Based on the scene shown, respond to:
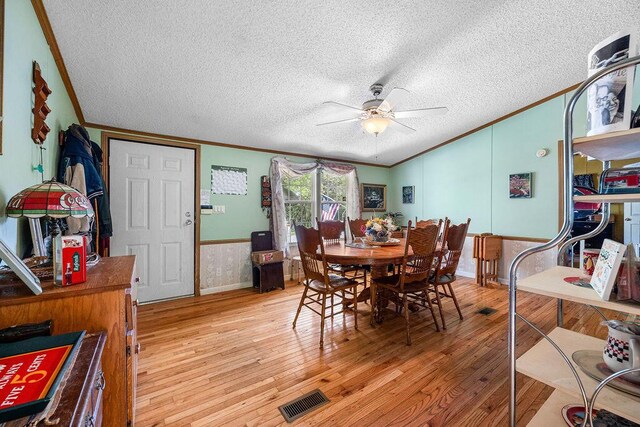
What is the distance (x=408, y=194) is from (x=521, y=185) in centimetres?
201

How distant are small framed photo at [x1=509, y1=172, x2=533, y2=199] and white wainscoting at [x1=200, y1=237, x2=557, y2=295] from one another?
2.31ft

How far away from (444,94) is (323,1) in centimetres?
204

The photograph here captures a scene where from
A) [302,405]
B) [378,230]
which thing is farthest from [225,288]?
[302,405]

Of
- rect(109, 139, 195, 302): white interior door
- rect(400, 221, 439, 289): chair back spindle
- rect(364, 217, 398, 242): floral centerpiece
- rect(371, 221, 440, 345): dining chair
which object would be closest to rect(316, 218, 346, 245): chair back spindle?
rect(364, 217, 398, 242): floral centerpiece

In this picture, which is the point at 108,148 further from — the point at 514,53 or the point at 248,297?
the point at 514,53

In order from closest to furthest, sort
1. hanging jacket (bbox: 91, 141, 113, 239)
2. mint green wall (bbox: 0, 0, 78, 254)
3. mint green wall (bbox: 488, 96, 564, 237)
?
1. mint green wall (bbox: 0, 0, 78, 254)
2. hanging jacket (bbox: 91, 141, 113, 239)
3. mint green wall (bbox: 488, 96, 564, 237)

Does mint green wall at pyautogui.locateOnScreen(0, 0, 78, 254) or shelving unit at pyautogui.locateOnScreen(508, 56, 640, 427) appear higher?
mint green wall at pyautogui.locateOnScreen(0, 0, 78, 254)

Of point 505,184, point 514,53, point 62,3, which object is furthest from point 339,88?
point 505,184

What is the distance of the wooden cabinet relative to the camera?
941 millimetres

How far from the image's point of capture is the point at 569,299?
874 millimetres

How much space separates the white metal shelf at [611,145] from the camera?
0.82 meters

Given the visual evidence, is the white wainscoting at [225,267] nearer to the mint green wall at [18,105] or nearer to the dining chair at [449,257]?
the mint green wall at [18,105]

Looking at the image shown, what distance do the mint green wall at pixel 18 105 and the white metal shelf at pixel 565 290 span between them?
6.94ft

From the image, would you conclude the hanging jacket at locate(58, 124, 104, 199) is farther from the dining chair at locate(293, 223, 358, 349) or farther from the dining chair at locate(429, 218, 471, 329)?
the dining chair at locate(429, 218, 471, 329)
